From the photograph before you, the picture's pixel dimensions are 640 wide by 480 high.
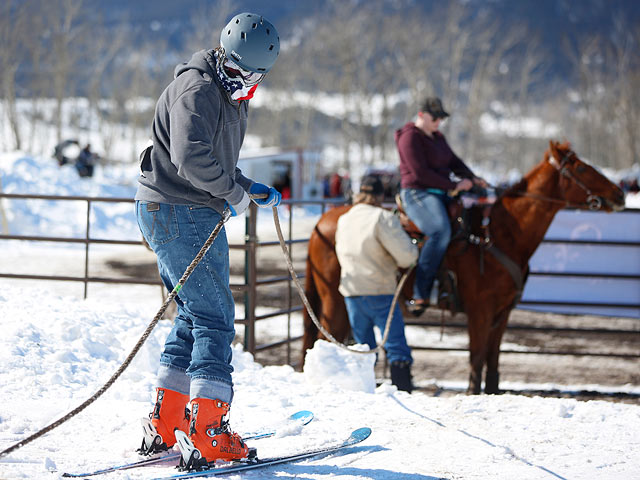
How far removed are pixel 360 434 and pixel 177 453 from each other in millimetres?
987

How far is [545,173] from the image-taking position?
22.7ft

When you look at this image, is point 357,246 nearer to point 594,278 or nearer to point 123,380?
point 123,380

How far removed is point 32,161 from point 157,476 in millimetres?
22373

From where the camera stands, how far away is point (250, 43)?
10.4 feet

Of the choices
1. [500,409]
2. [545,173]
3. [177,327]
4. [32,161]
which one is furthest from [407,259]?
[32,161]

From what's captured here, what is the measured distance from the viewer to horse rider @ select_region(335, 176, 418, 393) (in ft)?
18.7

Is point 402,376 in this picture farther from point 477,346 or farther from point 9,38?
point 9,38

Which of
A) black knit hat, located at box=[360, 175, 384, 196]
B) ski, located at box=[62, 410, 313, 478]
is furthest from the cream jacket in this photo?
ski, located at box=[62, 410, 313, 478]

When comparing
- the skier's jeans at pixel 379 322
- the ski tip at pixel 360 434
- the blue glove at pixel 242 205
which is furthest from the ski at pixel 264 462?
the skier's jeans at pixel 379 322

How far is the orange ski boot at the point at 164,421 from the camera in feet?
11.3

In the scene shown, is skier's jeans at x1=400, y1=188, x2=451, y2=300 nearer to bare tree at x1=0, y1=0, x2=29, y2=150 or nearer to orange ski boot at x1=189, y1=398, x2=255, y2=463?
orange ski boot at x1=189, y1=398, x2=255, y2=463

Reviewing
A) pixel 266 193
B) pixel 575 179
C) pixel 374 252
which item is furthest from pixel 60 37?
pixel 266 193

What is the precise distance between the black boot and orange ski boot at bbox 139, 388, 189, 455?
2524 mm

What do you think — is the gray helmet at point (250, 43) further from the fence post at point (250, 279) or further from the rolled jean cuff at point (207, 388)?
the fence post at point (250, 279)
